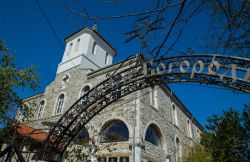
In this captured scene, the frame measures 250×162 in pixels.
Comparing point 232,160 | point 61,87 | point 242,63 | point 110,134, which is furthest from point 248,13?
point 61,87

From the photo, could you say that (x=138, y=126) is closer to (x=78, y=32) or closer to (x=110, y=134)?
(x=110, y=134)

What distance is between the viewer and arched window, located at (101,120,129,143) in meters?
11.4

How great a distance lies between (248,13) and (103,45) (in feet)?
53.2

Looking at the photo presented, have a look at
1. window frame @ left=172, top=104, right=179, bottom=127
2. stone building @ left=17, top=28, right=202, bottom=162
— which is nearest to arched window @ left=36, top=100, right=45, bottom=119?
stone building @ left=17, top=28, right=202, bottom=162

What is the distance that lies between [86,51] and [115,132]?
28.8 feet

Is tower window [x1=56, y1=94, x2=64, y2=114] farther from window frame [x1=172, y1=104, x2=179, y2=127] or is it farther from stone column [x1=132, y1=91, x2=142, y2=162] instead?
window frame [x1=172, y1=104, x2=179, y2=127]

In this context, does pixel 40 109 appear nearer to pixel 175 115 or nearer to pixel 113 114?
pixel 113 114

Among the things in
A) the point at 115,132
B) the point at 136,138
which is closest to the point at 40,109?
the point at 115,132

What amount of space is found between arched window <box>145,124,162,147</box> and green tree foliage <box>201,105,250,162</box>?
3463mm

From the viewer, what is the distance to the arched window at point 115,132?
1143cm

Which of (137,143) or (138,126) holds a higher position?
(138,126)

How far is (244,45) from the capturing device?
17.7ft

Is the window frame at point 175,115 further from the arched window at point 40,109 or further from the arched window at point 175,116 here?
the arched window at point 40,109

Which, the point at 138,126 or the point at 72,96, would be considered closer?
the point at 138,126
